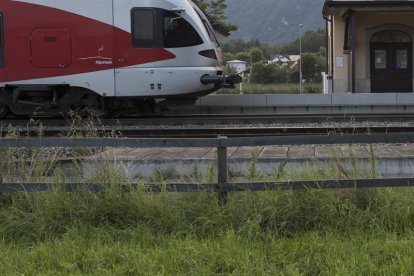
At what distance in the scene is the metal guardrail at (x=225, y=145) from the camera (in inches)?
204

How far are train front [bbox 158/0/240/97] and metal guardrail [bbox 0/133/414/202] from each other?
307 inches

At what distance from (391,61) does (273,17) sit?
152 metres

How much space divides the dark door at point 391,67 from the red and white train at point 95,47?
1540cm

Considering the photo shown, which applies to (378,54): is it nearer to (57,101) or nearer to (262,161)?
(57,101)

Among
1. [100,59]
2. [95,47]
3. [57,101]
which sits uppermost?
[95,47]

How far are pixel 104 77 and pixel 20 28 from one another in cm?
223

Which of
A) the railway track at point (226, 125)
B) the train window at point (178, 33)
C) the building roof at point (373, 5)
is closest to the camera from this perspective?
the railway track at point (226, 125)

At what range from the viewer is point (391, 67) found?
26.0 meters

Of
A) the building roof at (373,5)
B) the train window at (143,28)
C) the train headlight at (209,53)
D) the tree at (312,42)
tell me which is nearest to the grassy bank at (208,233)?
the train window at (143,28)

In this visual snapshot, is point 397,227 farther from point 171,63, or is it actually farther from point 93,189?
point 171,63

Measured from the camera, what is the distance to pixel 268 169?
23.6 feet

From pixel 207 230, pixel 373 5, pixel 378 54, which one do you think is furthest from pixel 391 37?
pixel 207 230

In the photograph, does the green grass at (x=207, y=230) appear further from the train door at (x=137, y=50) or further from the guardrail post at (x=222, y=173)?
the train door at (x=137, y=50)

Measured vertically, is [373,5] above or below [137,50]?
above
